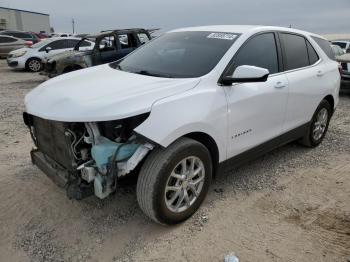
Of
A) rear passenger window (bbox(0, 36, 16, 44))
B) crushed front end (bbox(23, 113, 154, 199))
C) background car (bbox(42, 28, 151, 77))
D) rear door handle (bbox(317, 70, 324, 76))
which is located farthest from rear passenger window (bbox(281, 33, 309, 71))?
rear passenger window (bbox(0, 36, 16, 44))

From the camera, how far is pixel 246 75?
11.4ft

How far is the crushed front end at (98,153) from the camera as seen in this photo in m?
3.10

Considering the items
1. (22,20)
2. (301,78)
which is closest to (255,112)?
(301,78)

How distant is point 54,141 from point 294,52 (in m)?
3.08

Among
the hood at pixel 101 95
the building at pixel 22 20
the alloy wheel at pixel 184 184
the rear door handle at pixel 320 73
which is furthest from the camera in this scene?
the building at pixel 22 20

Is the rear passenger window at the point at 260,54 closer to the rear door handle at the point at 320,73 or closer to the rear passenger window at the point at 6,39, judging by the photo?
the rear door handle at the point at 320,73

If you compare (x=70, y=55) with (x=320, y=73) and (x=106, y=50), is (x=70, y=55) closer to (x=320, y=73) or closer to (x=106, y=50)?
(x=106, y=50)

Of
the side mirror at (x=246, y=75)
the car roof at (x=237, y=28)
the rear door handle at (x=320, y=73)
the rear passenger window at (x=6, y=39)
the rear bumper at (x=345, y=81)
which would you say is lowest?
the rear passenger window at (x=6, y=39)

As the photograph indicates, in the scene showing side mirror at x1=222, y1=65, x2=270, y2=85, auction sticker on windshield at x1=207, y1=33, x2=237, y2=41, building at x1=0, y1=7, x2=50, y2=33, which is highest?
auction sticker on windshield at x1=207, y1=33, x2=237, y2=41

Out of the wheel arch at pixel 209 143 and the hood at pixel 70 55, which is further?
the hood at pixel 70 55

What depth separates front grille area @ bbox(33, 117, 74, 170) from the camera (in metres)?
3.23

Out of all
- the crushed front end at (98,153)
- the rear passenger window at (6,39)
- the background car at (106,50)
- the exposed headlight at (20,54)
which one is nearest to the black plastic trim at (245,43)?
the crushed front end at (98,153)

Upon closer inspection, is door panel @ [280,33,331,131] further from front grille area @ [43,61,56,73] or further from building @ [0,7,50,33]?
building @ [0,7,50,33]

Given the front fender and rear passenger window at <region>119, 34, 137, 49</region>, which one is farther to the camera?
rear passenger window at <region>119, 34, 137, 49</region>
